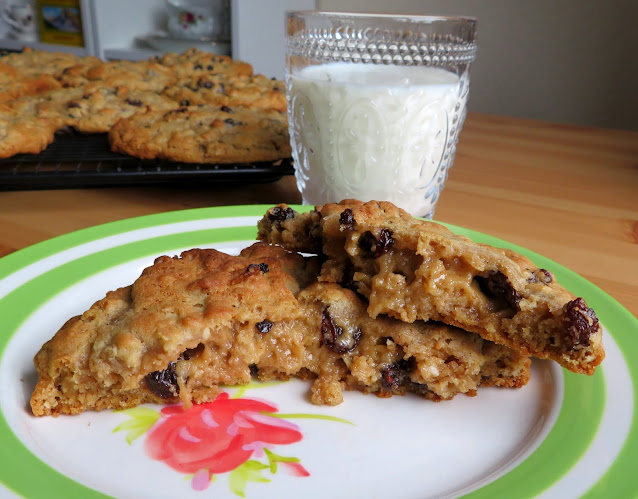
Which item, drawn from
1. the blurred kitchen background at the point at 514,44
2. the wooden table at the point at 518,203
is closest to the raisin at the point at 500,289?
the wooden table at the point at 518,203

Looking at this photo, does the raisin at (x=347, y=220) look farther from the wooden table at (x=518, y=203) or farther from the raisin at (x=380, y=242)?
the wooden table at (x=518, y=203)

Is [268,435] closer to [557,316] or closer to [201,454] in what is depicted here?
[201,454]

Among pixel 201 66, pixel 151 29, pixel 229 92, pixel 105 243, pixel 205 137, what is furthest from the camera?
pixel 151 29

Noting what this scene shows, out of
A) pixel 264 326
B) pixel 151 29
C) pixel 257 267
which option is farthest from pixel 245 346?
pixel 151 29

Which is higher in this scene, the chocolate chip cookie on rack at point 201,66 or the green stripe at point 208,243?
the chocolate chip cookie on rack at point 201,66

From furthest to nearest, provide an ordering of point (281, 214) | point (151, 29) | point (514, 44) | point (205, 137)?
point (151, 29)
point (514, 44)
point (205, 137)
point (281, 214)

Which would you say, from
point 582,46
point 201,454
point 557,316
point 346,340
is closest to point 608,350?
point 557,316

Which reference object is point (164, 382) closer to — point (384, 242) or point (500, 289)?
point (384, 242)
